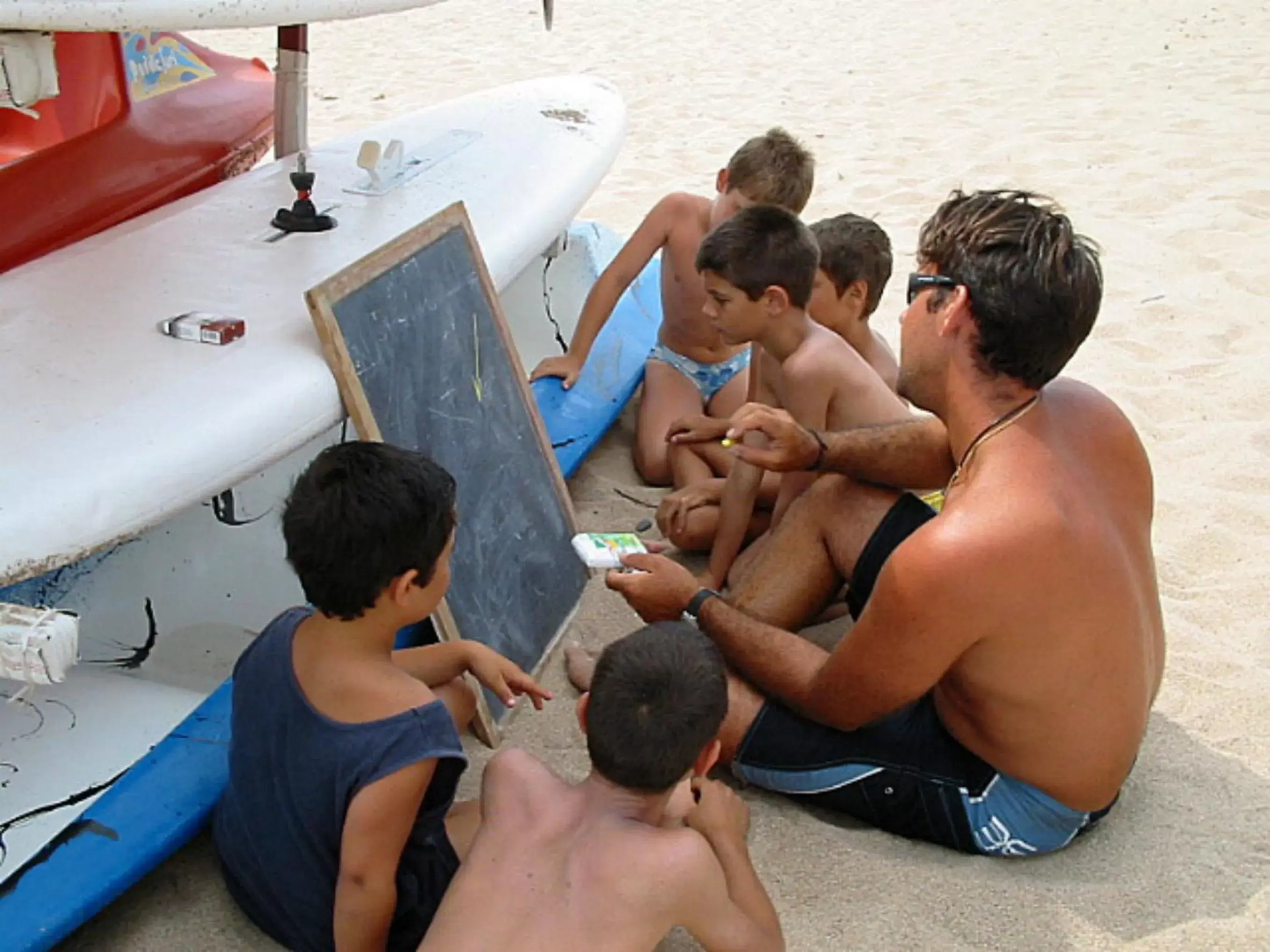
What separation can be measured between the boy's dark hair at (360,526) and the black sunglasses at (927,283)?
86cm

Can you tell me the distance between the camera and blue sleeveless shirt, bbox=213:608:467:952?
6.15 ft

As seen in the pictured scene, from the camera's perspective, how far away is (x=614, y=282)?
374 centimetres

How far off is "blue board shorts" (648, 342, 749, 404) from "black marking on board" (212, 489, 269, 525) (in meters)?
1.24

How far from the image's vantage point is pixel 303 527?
1910 millimetres

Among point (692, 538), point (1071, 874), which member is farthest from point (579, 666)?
point (1071, 874)

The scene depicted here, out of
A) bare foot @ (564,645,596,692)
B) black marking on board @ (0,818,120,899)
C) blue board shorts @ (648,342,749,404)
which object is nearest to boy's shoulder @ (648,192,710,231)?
blue board shorts @ (648,342,749,404)

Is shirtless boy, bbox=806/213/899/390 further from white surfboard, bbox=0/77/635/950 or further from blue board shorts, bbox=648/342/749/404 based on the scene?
white surfboard, bbox=0/77/635/950

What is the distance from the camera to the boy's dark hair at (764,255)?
2916 millimetres

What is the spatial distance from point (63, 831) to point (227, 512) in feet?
4.02

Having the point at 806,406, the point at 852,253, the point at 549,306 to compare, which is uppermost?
the point at 852,253

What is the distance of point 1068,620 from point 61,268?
2.09 metres

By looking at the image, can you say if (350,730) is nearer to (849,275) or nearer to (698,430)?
(698,430)

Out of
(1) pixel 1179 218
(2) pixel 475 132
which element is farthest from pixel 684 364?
(1) pixel 1179 218

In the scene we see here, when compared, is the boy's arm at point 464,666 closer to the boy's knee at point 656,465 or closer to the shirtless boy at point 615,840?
the shirtless boy at point 615,840
